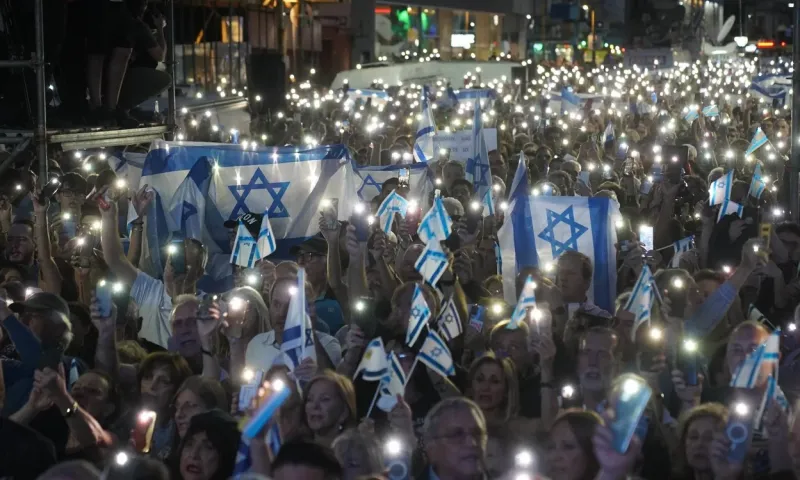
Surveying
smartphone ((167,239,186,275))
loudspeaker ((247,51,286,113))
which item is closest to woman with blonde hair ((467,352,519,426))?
smartphone ((167,239,186,275))

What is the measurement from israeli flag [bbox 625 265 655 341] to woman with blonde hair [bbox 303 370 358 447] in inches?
64.7

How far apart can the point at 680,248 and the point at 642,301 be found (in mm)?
2690

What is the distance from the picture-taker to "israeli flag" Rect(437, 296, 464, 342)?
699 cm

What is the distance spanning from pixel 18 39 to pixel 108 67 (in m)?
0.93

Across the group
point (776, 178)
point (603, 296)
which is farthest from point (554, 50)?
point (603, 296)

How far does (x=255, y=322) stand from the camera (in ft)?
23.1

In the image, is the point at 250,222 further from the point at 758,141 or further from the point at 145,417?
the point at 758,141

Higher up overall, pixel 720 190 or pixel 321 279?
pixel 720 190

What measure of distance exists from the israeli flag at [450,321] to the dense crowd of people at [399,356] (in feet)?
0.04

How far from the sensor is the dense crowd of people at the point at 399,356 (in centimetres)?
511

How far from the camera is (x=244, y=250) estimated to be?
8984 mm

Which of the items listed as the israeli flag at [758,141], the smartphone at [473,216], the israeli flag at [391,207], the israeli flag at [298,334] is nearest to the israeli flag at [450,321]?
the israeli flag at [298,334]

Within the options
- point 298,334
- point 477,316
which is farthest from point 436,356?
point 477,316

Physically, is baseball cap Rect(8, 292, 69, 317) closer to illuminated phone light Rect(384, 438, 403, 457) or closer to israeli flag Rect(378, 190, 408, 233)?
illuminated phone light Rect(384, 438, 403, 457)
